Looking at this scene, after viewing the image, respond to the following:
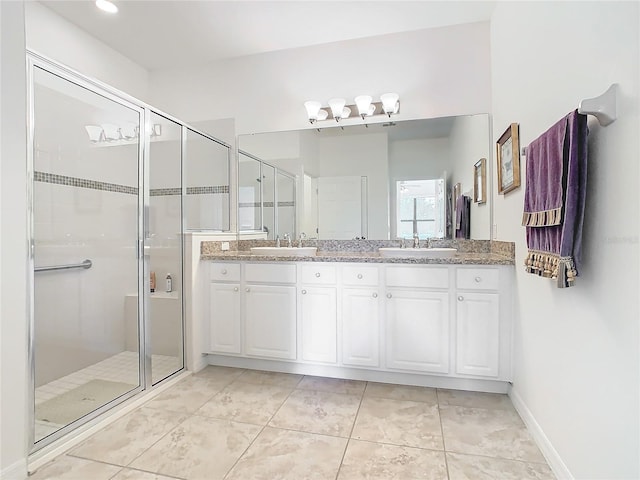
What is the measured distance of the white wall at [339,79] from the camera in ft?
Result: 8.70

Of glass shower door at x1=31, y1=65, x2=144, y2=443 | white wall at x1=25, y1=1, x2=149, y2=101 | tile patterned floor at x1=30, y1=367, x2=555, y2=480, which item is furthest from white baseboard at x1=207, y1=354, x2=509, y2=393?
white wall at x1=25, y1=1, x2=149, y2=101

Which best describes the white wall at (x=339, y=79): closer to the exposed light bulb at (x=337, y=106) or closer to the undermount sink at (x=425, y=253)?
the exposed light bulb at (x=337, y=106)

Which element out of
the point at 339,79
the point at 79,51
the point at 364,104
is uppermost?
the point at 79,51

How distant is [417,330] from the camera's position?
2.26 meters

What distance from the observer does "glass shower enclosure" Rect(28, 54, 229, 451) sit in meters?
2.05

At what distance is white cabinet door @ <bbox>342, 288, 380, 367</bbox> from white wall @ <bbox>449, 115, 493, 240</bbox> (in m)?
1.00

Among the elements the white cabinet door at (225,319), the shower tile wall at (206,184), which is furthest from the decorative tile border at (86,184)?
the white cabinet door at (225,319)

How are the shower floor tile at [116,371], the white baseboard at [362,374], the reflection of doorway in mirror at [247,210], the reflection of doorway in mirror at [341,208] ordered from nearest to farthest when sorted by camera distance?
the shower floor tile at [116,371] → the white baseboard at [362,374] → the reflection of doorway in mirror at [341,208] → the reflection of doorway in mirror at [247,210]

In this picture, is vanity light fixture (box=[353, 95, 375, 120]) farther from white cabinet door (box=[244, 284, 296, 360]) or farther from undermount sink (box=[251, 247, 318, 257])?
white cabinet door (box=[244, 284, 296, 360])

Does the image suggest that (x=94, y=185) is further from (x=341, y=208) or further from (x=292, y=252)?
(x=341, y=208)

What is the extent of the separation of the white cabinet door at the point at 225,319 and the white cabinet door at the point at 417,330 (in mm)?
1107

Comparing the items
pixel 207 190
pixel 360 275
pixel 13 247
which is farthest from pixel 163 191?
pixel 360 275

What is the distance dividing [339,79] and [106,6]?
5.64 feet

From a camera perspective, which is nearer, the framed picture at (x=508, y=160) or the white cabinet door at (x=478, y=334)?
the framed picture at (x=508, y=160)
